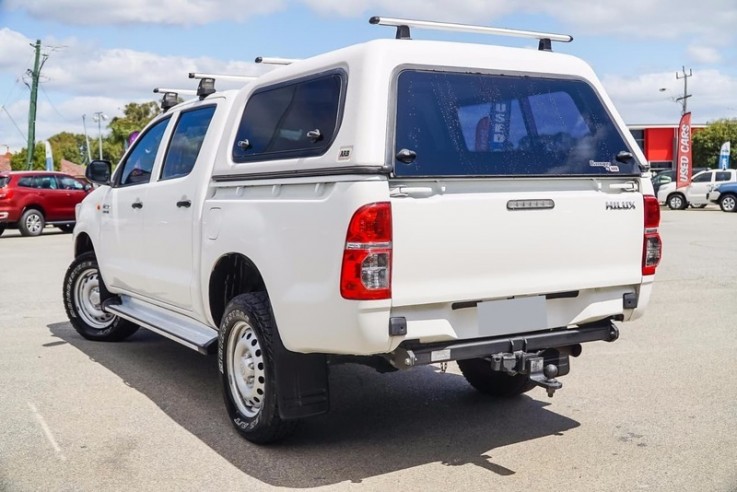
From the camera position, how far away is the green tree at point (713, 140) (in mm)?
62500

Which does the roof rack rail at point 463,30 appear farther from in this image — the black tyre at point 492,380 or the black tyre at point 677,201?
the black tyre at point 677,201

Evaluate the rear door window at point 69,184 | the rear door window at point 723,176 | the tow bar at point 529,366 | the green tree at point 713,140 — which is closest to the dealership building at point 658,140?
the green tree at point 713,140

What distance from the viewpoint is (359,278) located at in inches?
151

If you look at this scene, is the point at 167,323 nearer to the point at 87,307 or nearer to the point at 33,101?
the point at 87,307

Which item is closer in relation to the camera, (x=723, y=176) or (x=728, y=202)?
(x=728, y=202)

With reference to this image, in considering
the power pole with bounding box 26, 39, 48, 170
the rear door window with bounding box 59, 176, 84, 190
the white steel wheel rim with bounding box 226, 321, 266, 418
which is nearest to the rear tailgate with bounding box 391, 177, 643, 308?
the white steel wheel rim with bounding box 226, 321, 266, 418

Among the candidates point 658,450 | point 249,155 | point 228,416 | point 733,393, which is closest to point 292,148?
point 249,155

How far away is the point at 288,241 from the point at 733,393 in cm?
341

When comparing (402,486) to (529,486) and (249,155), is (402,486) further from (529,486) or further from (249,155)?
(249,155)

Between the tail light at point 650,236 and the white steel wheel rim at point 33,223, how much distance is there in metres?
19.8

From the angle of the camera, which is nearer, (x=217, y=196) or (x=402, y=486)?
(x=402, y=486)

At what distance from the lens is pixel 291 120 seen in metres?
4.59

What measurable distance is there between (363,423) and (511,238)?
65.2 inches

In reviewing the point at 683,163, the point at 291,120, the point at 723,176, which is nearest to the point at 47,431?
the point at 291,120
